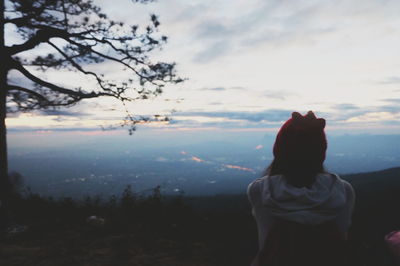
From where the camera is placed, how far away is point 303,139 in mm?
1713

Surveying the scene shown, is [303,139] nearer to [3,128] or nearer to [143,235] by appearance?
[143,235]

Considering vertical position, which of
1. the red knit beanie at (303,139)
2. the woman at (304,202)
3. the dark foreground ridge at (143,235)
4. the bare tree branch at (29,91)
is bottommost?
the dark foreground ridge at (143,235)

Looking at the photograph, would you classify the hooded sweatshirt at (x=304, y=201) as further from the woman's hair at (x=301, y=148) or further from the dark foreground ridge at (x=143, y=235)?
the dark foreground ridge at (x=143, y=235)

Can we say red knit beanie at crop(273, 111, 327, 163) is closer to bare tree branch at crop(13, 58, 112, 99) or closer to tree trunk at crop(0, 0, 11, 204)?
bare tree branch at crop(13, 58, 112, 99)

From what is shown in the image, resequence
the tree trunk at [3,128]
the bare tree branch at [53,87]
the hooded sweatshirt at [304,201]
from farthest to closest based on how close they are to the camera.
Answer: the bare tree branch at [53,87]
the tree trunk at [3,128]
the hooded sweatshirt at [304,201]

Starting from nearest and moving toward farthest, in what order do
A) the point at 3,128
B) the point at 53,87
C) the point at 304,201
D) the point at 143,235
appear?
1. the point at 304,201
2. the point at 143,235
3. the point at 3,128
4. the point at 53,87

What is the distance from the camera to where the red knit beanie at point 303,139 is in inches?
67.5

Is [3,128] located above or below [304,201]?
above

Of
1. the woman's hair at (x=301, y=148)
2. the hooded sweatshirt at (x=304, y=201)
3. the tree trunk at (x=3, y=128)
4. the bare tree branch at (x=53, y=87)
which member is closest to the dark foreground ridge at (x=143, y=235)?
the tree trunk at (x=3, y=128)

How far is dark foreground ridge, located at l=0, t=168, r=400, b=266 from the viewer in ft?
16.0

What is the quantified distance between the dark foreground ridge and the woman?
99.1 inches

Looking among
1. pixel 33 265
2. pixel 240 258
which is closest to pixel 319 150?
pixel 240 258

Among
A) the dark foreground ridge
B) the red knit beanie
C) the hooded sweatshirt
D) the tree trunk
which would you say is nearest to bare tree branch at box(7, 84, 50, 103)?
the tree trunk

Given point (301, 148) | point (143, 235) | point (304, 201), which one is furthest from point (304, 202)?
point (143, 235)
